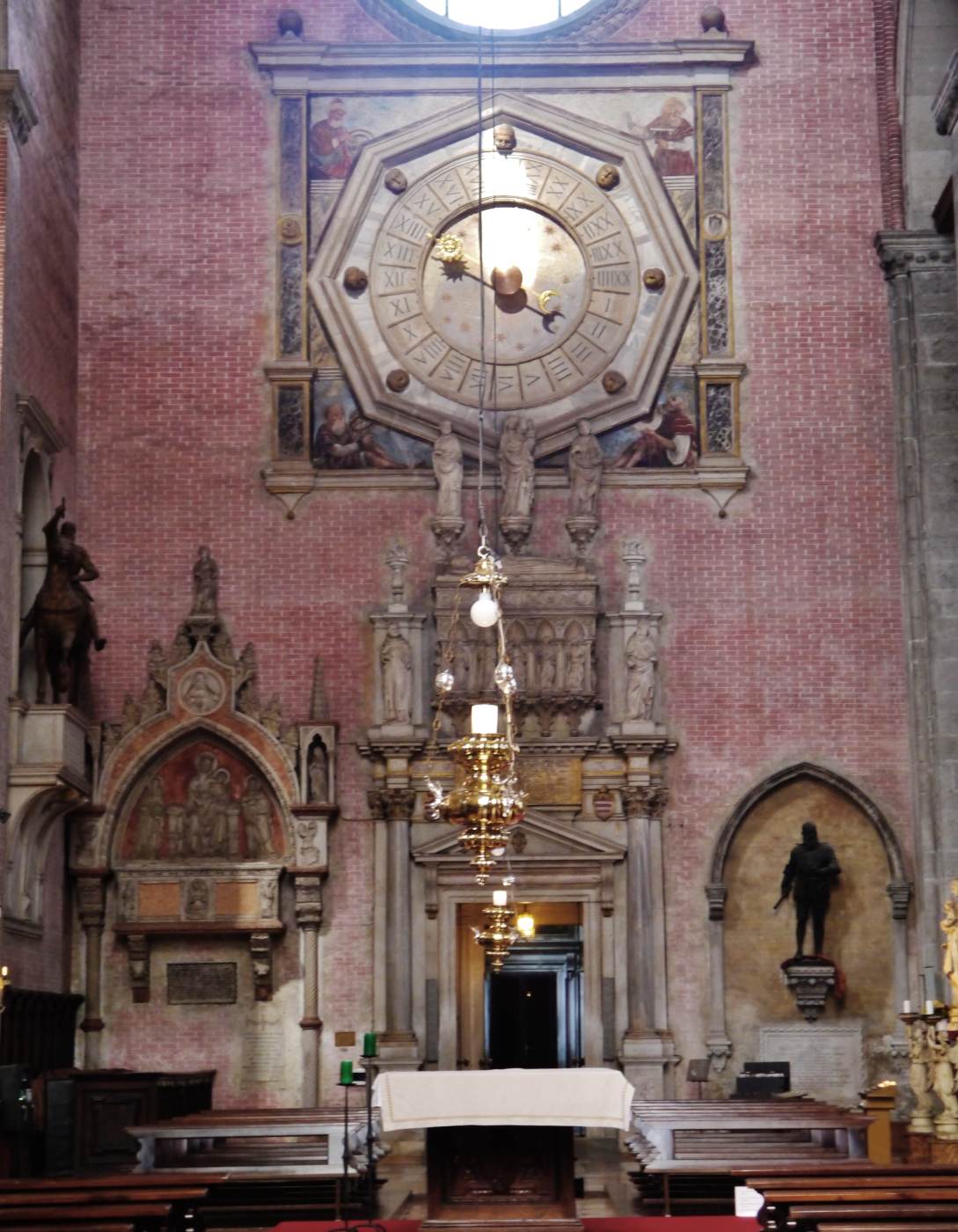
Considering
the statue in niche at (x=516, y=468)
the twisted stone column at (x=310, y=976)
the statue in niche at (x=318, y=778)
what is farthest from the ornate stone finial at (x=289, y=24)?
the twisted stone column at (x=310, y=976)

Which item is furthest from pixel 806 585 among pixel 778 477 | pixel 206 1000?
pixel 206 1000

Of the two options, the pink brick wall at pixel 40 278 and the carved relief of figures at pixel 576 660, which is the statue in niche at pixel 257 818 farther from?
the carved relief of figures at pixel 576 660

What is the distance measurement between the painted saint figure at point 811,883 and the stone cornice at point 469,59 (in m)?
7.41

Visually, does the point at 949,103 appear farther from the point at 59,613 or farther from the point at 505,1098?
the point at 505,1098

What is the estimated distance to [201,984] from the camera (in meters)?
18.2

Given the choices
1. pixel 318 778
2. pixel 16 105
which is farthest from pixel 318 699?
pixel 16 105

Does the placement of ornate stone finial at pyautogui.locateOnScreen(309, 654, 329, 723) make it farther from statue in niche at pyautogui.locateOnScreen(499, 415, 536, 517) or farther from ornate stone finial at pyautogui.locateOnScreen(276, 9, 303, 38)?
ornate stone finial at pyautogui.locateOnScreen(276, 9, 303, 38)

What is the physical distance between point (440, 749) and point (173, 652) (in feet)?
8.49

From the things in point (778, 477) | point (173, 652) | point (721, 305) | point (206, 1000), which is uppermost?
point (721, 305)

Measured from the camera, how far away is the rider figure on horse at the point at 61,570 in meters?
17.3

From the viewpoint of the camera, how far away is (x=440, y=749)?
1853cm

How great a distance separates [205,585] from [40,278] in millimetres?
3094

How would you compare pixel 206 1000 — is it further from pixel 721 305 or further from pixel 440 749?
pixel 721 305

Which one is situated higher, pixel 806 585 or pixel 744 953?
pixel 806 585
